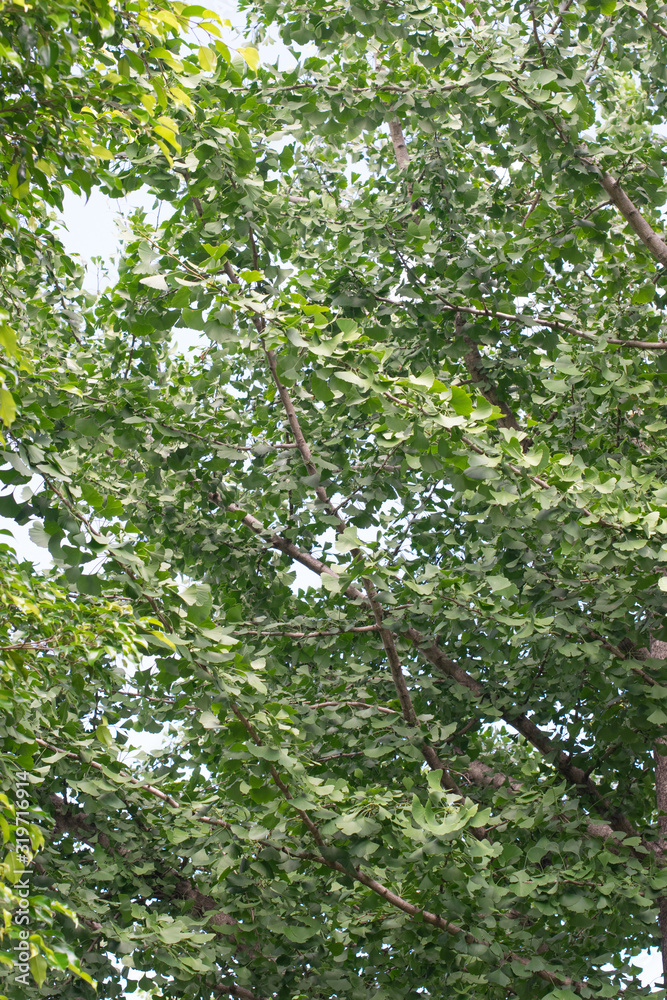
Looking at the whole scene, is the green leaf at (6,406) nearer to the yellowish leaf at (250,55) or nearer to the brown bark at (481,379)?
the yellowish leaf at (250,55)

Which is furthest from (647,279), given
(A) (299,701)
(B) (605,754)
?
(A) (299,701)

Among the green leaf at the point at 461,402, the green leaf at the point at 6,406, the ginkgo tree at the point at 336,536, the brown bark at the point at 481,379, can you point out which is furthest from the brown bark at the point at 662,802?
the green leaf at the point at 6,406

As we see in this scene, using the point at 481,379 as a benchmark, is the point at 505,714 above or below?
below

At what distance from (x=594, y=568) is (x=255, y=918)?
2.11 meters

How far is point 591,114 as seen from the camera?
4.32 meters

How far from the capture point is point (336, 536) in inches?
173

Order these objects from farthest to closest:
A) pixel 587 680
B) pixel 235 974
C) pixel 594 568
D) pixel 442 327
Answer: pixel 442 327
pixel 587 680
pixel 235 974
pixel 594 568

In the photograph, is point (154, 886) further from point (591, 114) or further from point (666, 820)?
point (591, 114)

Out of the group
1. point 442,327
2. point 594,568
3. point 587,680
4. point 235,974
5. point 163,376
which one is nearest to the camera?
point 594,568

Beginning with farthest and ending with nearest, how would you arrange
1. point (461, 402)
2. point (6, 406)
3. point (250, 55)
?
point (250, 55) < point (461, 402) < point (6, 406)

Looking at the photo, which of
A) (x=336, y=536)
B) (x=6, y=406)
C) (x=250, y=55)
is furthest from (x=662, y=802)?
(x=250, y=55)

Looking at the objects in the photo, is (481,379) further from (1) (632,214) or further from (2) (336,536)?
(2) (336,536)

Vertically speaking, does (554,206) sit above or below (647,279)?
above

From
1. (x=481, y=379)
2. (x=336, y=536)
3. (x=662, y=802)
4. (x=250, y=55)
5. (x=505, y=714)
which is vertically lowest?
(x=662, y=802)
